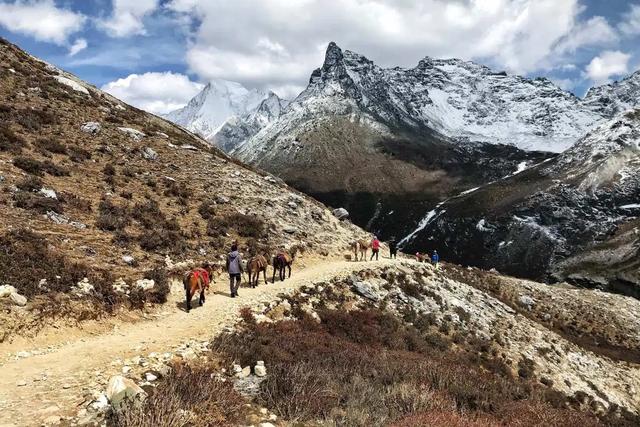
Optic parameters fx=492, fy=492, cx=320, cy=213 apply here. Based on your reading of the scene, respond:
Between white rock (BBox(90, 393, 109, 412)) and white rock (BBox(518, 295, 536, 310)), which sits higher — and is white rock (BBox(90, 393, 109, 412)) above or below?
above

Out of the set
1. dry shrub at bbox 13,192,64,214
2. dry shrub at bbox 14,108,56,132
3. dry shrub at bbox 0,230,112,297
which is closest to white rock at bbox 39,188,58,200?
dry shrub at bbox 13,192,64,214

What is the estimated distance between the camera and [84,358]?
1405 centimetres

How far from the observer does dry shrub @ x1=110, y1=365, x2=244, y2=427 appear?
9562mm

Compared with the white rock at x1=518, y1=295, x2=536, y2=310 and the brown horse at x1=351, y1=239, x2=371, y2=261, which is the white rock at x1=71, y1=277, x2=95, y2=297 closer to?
the brown horse at x1=351, y1=239, x2=371, y2=261

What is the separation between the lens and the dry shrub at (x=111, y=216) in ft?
82.1

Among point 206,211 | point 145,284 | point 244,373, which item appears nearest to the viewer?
point 244,373

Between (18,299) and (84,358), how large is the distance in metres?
4.18

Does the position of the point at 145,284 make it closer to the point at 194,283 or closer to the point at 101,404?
the point at 194,283

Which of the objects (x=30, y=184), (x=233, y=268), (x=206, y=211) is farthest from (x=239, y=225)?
(x=30, y=184)

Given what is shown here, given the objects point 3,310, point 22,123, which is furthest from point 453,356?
point 22,123

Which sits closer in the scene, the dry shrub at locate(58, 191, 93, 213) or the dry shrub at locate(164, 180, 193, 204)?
the dry shrub at locate(58, 191, 93, 213)

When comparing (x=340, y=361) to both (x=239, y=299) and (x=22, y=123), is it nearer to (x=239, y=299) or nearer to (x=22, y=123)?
(x=239, y=299)

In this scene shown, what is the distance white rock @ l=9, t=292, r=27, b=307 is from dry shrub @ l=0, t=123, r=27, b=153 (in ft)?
52.1

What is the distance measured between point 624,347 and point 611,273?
75140 millimetres
